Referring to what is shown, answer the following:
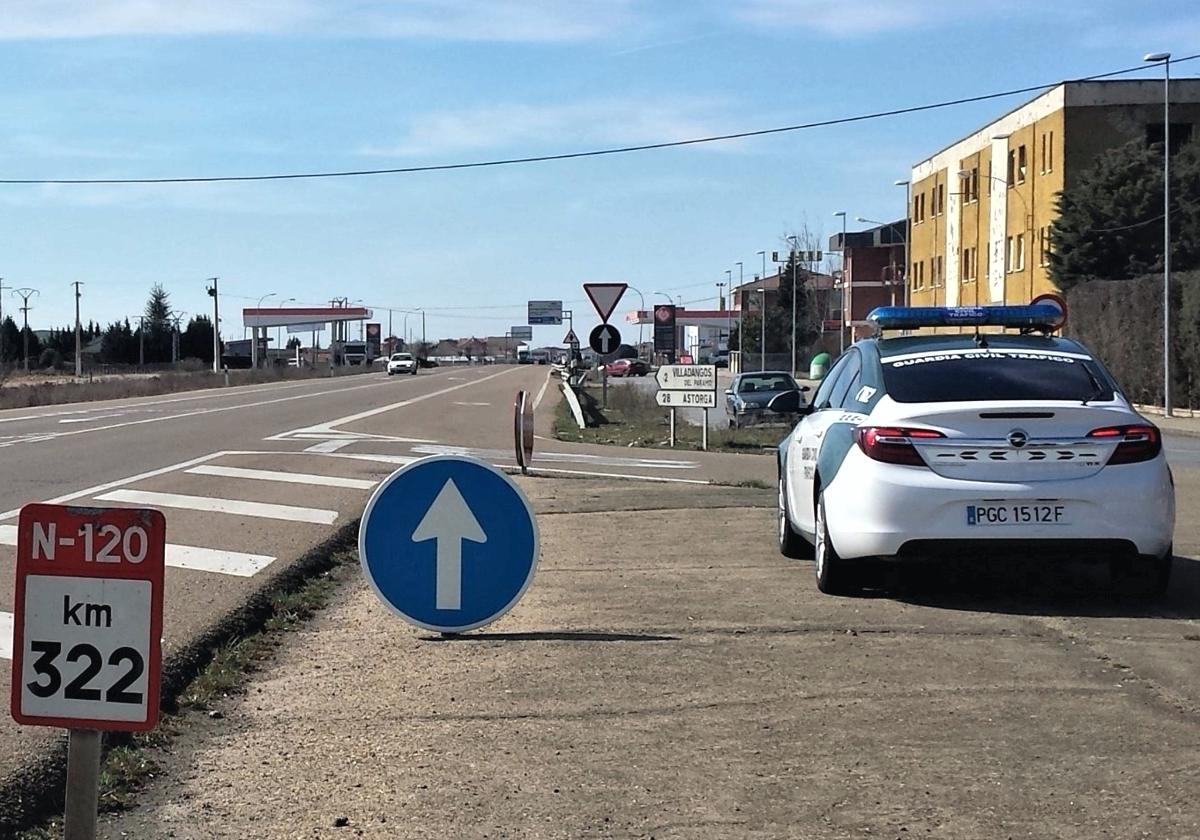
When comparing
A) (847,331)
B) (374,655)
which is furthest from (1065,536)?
(847,331)

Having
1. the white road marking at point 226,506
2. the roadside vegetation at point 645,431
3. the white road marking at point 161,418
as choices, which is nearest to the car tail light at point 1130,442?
the white road marking at point 226,506

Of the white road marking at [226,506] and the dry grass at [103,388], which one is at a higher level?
the dry grass at [103,388]

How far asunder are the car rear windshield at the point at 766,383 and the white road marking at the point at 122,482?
15.9 m

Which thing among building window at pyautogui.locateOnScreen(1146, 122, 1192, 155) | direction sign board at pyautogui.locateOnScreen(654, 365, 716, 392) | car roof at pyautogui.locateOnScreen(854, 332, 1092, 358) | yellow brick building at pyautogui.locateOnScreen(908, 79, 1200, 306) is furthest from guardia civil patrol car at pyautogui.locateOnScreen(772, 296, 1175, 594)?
building window at pyautogui.locateOnScreen(1146, 122, 1192, 155)

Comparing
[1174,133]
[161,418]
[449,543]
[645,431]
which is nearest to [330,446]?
[645,431]

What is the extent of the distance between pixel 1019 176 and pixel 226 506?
49607 mm

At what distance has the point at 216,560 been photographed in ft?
36.0

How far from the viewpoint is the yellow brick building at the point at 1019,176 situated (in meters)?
53.3

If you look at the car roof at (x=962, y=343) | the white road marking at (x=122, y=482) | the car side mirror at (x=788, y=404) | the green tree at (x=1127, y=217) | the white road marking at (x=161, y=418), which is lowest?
the white road marking at (x=122, y=482)

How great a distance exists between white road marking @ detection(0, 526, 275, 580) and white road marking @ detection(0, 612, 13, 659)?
1.93m

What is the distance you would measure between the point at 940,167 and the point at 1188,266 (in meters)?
23.6

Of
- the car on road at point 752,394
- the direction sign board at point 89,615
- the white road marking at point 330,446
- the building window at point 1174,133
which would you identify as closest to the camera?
the direction sign board at point 89,615

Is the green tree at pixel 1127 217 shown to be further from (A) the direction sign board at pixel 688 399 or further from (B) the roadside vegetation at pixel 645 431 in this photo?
(A) the direction sign board at pixel 688 399

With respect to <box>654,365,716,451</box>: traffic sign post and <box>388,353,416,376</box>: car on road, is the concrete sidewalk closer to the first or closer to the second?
<box>654,365,716,451</box>: traffic sign post
